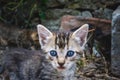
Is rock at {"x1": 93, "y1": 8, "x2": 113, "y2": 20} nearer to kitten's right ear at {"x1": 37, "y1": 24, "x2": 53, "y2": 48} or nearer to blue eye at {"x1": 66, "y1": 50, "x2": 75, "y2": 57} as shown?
kitten's right ear at {"x1": 37, "y1": 24, "x2": 53, "y2": 48}

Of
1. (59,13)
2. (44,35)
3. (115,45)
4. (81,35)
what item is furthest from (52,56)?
(59,13)

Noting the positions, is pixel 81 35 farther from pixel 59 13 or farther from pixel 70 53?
pixel 59 13

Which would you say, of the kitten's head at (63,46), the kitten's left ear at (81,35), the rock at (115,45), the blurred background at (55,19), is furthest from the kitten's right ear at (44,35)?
the blurred background at (55,19)

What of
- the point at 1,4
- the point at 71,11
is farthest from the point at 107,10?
the point at 1,4

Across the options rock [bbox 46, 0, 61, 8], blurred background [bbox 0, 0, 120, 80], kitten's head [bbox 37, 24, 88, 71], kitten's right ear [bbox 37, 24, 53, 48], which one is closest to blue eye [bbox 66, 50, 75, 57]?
kitten's head [bbox 37, 24, 88, 71]

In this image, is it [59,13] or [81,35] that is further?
[59,13]

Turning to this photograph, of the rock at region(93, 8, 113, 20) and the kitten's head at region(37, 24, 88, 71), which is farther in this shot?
the rock at region(93, 8, 113, 20)
